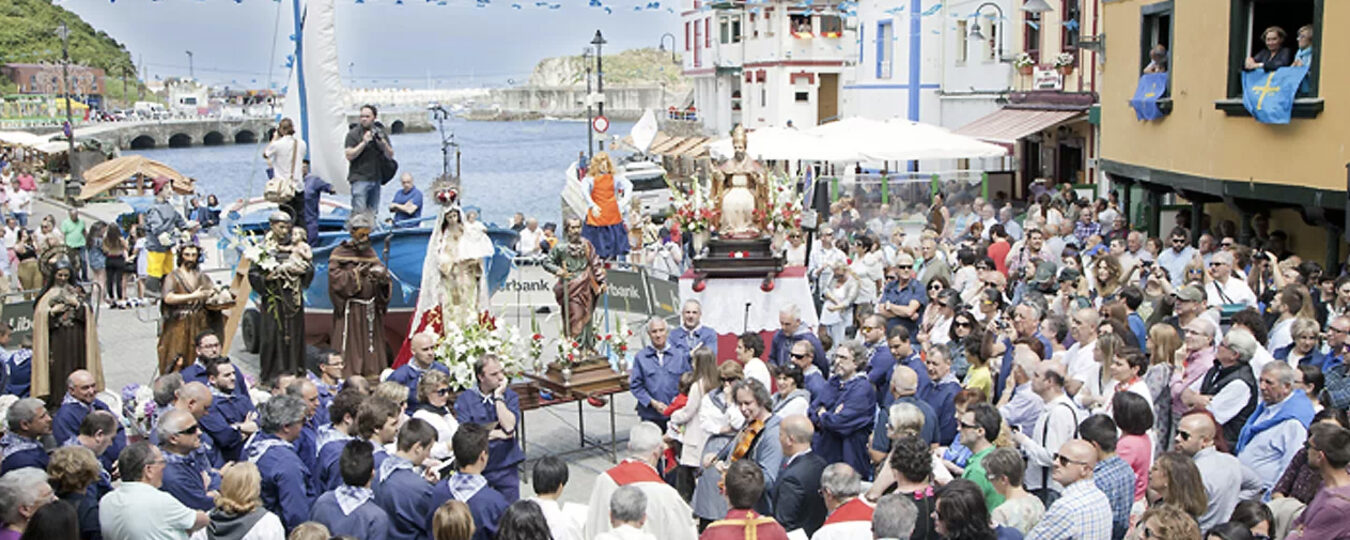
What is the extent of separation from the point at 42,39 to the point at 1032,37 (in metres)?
92.5

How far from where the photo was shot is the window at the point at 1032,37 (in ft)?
90.6

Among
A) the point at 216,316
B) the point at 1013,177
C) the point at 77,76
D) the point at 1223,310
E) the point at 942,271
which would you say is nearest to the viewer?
the point at 1223,310

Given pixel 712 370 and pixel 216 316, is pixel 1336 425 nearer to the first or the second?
pixel 712 370

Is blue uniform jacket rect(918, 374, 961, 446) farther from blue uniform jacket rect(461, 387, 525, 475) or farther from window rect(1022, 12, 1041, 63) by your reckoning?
window rect(1022, 12, 1041, 63)

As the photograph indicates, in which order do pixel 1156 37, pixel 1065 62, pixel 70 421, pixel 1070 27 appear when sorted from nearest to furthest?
pixel 70 421 → pixel 1156 37 → pixel 1070 27 → pixel 1065 62

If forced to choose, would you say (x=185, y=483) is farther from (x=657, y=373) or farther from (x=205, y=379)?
(x=657, y=373)

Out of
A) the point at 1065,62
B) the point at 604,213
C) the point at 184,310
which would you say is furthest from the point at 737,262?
the point at 1065,62

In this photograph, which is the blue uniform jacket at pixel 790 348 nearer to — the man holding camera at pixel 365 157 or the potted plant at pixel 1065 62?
the man holding camera at pixel 365 157

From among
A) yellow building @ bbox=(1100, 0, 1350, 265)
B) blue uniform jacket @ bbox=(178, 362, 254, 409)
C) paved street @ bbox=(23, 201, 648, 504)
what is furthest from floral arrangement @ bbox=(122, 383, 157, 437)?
yellow building @ bbox=(1100, 0, 1350, 265)

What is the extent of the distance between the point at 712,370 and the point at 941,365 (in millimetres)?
1498

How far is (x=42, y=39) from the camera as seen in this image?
328ft

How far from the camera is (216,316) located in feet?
38.7

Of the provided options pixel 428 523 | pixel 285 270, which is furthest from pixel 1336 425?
pixel 285 270

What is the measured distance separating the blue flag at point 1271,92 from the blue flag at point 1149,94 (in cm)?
248
